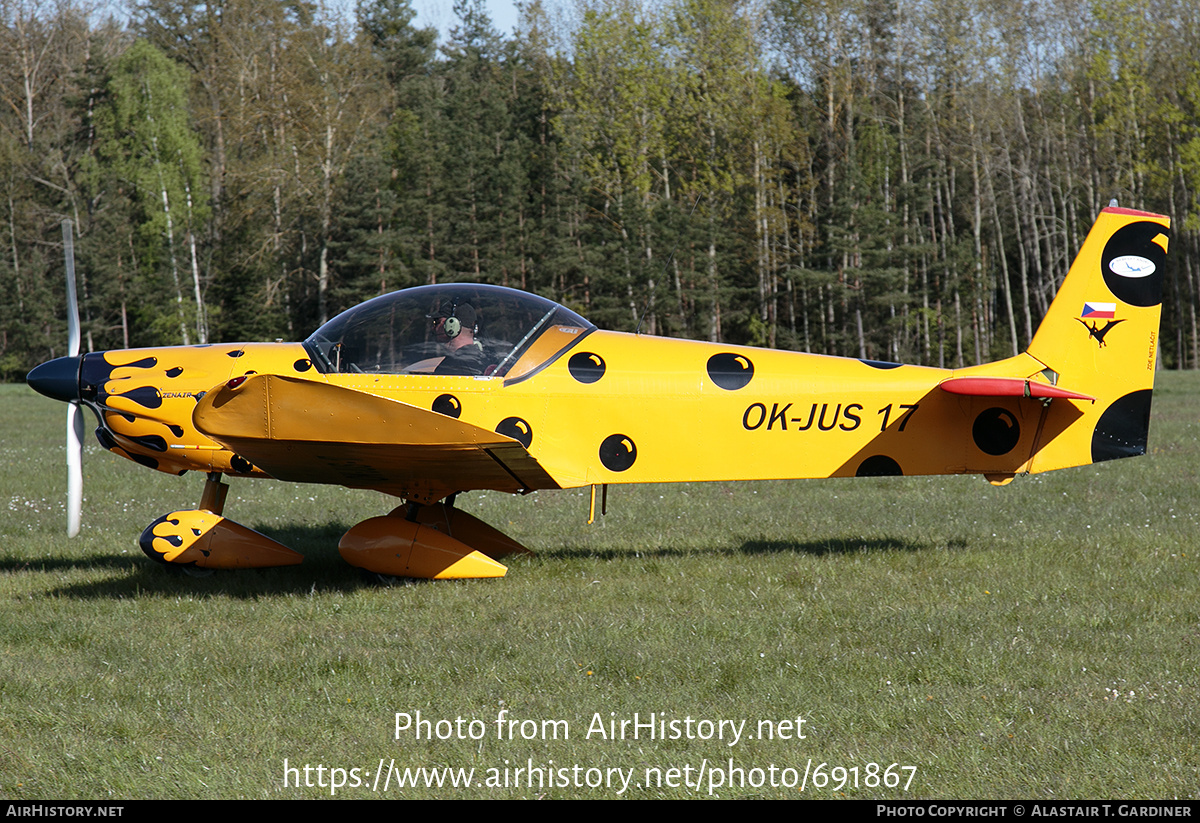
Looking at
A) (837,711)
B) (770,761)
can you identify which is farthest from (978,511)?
(770,761)

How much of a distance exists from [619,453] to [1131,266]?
13.5ft

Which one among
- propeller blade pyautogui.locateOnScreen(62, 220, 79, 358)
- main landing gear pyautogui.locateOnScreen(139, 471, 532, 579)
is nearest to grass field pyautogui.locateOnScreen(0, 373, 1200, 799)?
main landing gear pyautogui.locateOnScreen(139, 471, 532, 579)

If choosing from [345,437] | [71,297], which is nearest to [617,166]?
[71,297]

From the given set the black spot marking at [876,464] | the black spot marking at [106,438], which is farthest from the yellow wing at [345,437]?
the black spot marking at [876,464]

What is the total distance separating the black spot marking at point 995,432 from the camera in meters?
6.88

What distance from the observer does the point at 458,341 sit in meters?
6.59

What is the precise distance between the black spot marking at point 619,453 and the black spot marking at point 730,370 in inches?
30.0

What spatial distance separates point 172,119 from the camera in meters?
42.0

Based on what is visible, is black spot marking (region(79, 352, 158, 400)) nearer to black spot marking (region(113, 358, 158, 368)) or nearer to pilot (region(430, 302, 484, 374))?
black spot marking (region(113, 358, 158, 368))

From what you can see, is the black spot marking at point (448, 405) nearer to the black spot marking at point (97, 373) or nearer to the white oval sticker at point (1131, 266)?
the black spot marking at point (97, 373)

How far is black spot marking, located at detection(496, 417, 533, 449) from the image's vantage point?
6566mm

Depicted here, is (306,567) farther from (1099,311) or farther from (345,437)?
(1099,311)

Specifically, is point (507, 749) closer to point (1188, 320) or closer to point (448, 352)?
point (448, 352)

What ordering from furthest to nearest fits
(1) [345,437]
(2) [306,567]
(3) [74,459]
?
1. (2) [306,567]
2. (3) [74,459]
3. (1) [345,437]
